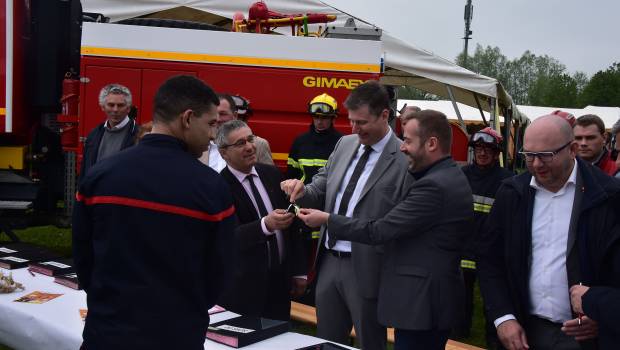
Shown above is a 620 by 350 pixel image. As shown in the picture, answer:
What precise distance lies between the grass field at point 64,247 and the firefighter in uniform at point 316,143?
4.15ft

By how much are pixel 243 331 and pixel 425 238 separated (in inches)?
35.8

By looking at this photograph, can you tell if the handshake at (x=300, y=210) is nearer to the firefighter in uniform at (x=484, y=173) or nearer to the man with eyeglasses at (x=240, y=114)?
the man with eyeglasses at (x=240, y=114)

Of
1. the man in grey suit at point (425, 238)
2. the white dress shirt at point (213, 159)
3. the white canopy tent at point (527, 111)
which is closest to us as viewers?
the man in grey suit at point (425, 238)

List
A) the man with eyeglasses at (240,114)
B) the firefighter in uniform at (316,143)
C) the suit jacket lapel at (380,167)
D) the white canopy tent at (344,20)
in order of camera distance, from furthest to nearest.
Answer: the white canopy tent at (344,20) < the firefighter in uniform at (316,143) < the man with eyeglasses at (240,114) < the suit jacket lapel at (380,167)

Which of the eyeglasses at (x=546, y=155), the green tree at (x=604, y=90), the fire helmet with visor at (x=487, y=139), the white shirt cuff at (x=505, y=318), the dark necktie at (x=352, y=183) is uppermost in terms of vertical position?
the green tree at (x=604, y=90)

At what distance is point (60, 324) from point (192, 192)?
51.2 inches

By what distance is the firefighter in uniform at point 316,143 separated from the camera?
5.11 meters

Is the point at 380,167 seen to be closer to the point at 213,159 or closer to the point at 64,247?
the point at 213,159

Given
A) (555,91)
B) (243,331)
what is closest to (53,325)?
(243,331)

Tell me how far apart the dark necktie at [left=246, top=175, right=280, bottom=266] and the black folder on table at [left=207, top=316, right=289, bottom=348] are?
0.62 m

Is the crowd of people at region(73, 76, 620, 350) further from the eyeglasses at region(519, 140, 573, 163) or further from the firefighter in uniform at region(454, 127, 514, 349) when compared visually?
the firefighter in uniform at region(454, 127, 514, 349)

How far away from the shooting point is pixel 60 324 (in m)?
2.77

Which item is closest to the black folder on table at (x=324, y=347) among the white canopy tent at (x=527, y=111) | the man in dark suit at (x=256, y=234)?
the man in dark suit at (x=256, y=234)

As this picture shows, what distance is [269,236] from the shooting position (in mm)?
3400
